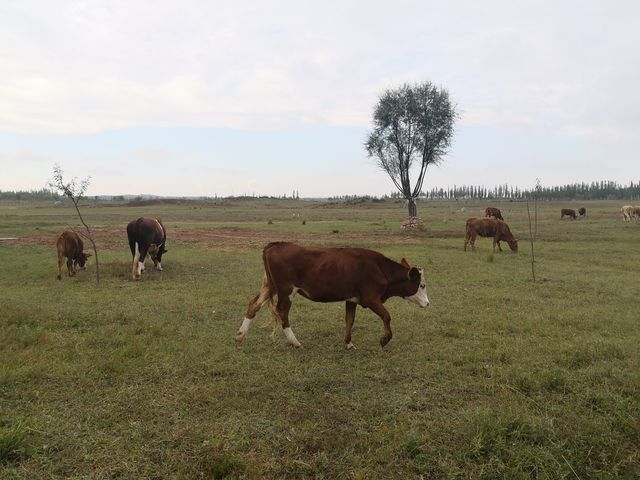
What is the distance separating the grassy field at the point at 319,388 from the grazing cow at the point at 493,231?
922 cm

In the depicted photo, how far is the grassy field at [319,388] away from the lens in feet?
13.7

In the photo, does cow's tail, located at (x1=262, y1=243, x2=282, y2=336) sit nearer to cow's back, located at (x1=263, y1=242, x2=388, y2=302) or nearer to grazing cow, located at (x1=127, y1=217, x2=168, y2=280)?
cow's back, located at (x1=263, y1=242, x2=388, y2=302)

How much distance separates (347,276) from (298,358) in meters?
1.46

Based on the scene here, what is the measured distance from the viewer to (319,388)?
5.71m

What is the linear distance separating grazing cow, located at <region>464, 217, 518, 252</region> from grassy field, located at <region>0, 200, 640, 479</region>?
30.3 feet

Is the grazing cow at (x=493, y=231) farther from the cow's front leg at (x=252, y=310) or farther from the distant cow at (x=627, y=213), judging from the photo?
the distant cow at (x=627, y=213)

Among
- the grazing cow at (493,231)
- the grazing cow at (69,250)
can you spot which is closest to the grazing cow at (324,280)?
the grazing cow at (69,250)

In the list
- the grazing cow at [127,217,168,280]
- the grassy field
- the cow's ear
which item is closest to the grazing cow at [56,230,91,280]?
the grazing cow at [127,217,168,280]

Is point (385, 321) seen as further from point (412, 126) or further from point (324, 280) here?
point (412, 126)

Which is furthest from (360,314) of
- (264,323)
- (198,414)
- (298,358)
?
(198,414)

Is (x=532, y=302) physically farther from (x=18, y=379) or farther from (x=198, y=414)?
(x=18, y=379)

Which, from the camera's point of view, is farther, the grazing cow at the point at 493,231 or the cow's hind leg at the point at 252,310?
the grazing cow at the point at 493,231

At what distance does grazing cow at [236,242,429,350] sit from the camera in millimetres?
7152

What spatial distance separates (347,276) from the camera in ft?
23.5
